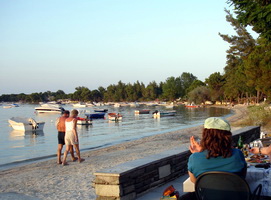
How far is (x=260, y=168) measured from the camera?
4355mm

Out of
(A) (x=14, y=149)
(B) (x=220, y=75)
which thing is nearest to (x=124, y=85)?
(B) (x=220, y=75)

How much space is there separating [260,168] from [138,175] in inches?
73.5

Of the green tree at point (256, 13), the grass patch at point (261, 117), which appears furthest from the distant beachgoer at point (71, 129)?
the grass patch at point (261, 117)

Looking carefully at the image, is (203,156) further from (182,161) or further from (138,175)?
(182,161)

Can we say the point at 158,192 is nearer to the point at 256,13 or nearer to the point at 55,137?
the point at 256,13

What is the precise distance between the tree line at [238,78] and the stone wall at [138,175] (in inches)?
234

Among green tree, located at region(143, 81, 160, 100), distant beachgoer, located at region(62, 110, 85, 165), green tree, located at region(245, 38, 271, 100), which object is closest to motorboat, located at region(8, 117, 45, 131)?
green tree, located at region(245, 38, 271, 100)

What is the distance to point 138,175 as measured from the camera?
531cm

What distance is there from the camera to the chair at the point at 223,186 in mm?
2975

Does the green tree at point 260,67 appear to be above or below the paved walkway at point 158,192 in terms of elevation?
above

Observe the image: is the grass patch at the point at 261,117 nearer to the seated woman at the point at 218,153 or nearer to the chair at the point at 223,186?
the seated woman at the point at 218,153

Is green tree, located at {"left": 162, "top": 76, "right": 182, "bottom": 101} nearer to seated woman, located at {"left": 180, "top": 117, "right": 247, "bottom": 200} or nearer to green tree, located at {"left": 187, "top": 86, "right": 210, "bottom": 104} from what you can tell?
green tree, located at {"left": 187, "top": 86, "right": 210, "bottom": 104}

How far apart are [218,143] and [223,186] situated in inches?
15.8

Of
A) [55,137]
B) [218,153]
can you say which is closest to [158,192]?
[218,153]
